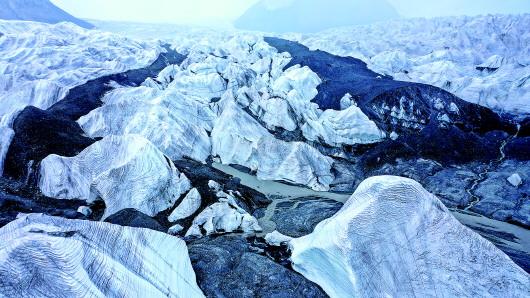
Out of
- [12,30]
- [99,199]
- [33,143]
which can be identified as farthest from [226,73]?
[12,30]

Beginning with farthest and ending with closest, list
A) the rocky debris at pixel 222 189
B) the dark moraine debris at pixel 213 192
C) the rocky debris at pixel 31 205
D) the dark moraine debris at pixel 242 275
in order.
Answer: the rocky debris at pixel 222 189 < the dark moraine debris at pixel 213 192 < the rocky debris at pixel 31 205 < the dark moraine debris at pixel 242 275

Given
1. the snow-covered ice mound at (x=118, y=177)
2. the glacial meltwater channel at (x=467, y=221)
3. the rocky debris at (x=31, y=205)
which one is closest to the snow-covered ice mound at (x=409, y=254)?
the glacial meltwater channel at (x=467, y=221)

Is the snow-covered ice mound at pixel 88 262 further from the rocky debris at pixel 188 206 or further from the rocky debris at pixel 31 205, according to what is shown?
the rocky debris at pixel 31 205

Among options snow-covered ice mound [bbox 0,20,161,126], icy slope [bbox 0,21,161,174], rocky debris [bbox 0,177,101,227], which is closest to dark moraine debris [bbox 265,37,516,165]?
rocky debris [bbox 0,177,101,227]

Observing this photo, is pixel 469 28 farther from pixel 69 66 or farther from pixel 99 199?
pixel 99 199

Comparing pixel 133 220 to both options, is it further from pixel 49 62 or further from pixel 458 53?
pixel 458 53

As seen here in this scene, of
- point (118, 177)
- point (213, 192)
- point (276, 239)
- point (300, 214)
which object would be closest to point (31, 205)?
point (118, 177)
